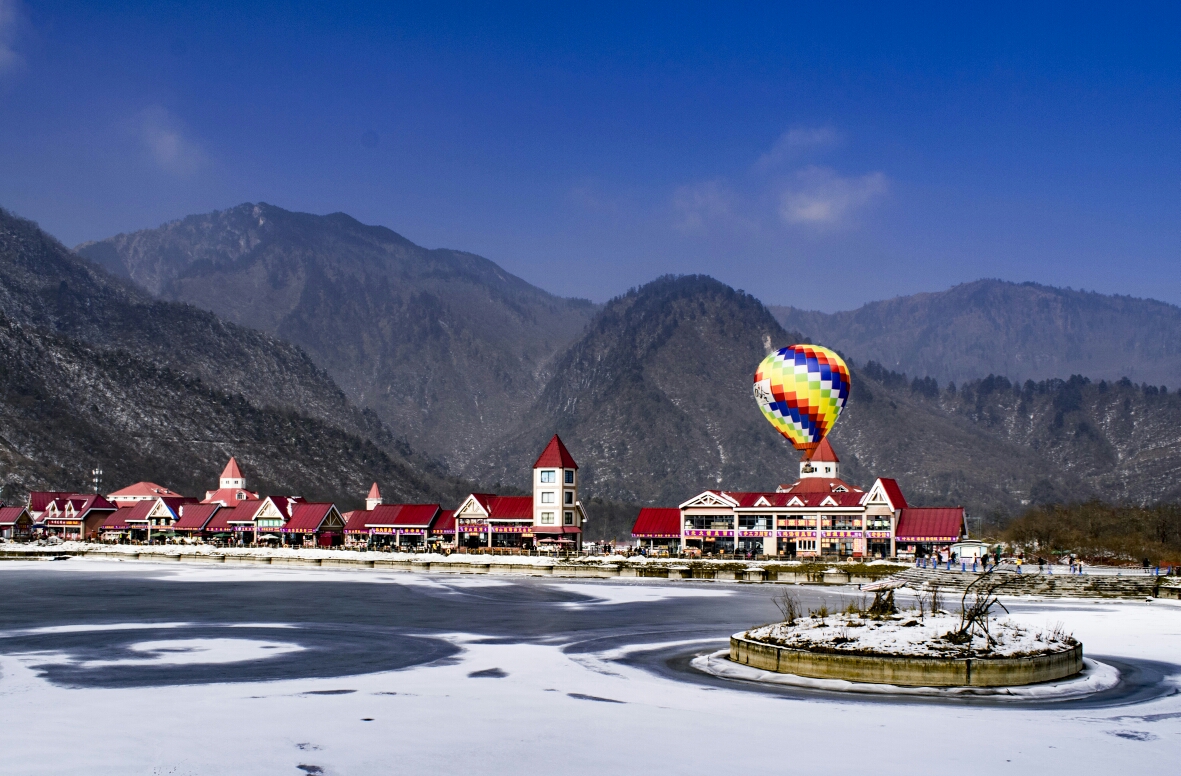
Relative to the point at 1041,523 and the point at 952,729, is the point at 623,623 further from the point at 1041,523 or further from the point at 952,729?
the point at 1041,523

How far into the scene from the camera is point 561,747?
22281mm

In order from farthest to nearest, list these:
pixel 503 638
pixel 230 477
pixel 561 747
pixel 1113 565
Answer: pixel 230 477, pixel 1113 565, pixel 503 638, pixel 561 747

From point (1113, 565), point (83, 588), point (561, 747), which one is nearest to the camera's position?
point (561, 747)

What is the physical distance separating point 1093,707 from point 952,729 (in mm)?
5297

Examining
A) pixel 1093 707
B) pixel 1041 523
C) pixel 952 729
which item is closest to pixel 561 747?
pixel 952 729

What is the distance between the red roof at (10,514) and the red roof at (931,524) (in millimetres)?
111393

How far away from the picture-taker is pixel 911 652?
97.6 feet

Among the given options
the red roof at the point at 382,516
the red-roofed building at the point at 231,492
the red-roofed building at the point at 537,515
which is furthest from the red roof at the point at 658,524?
the red-roofed building at the point at 231,492

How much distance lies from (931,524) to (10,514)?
115902 mm

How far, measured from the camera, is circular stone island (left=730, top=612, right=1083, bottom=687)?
29141 millimetres

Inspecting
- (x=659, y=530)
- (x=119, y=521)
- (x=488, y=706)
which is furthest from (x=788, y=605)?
(x=119, y=521)

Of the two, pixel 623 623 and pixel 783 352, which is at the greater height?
pixel 783 352

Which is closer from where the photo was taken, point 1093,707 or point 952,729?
point 952,729

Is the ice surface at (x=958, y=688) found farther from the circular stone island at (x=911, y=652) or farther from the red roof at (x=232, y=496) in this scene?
the red roof at (x=232, y=496)
